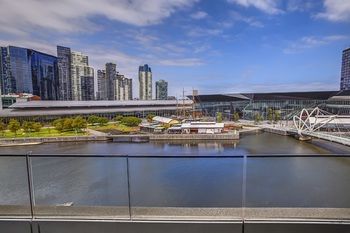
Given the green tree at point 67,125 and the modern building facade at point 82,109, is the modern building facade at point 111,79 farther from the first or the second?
the green tree at point 67,125

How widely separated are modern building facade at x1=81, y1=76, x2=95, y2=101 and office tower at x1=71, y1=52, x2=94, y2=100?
2.96 feet

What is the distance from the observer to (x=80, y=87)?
70.9 metres

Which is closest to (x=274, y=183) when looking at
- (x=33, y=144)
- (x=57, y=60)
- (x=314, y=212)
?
(x=314, y=212)

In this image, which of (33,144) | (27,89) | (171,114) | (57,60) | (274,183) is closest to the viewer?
(274,183)

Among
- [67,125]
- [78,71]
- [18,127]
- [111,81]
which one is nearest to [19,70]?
[78,71]

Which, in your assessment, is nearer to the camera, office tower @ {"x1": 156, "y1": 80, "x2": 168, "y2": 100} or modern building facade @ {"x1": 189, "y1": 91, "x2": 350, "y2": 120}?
modern building facade @ {"x1": 189, "y1": 91, "x2": 350, "y2": 120}

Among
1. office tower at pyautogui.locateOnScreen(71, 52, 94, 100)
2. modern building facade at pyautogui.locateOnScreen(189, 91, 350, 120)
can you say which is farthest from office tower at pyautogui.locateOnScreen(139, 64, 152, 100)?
modern building facade at pyautogui.locateOnScreen(189, 91, 350, 120)

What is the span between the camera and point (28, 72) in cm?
6169

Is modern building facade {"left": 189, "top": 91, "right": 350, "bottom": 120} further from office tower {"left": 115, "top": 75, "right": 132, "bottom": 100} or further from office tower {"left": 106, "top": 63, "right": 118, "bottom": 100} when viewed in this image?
office tower {"left": 106, "top": 63, "right": 118, "bottom": 100}

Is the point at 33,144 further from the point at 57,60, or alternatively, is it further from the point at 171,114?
the point at 57,60

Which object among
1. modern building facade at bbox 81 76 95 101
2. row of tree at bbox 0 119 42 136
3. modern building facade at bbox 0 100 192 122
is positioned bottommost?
row of tree at bbox 0 119 42 136

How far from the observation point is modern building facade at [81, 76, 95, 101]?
71.5 metres

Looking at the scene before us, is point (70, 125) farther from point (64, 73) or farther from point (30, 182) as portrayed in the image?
point (64, 73)

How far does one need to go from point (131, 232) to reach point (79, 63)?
265 feet
